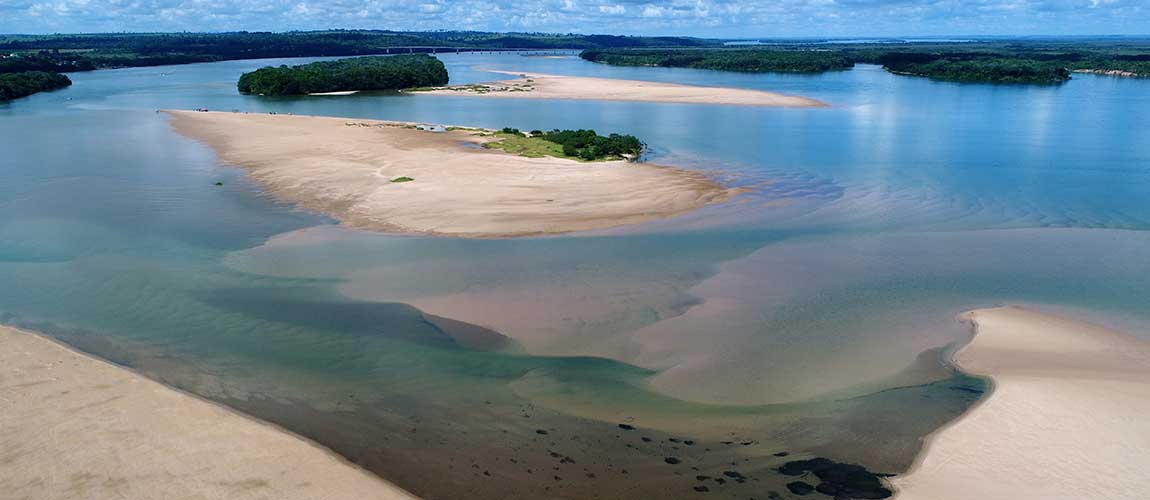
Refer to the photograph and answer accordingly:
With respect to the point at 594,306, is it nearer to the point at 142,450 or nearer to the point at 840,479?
the point at 840,479

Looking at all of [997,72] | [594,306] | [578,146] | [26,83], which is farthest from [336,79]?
Result: [997,72]

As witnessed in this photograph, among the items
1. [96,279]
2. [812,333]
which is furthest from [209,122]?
[812,333]

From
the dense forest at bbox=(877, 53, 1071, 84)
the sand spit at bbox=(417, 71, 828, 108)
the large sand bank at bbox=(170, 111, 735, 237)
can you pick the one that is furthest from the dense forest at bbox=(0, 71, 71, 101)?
the dense forest at bbox=(877, 53, 1071, 84)

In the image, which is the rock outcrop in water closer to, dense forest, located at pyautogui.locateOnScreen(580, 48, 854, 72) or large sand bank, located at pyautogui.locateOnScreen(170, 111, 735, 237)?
large sand bank, located at pyautogui.locateOnScreen(170, 111, 735, 237)

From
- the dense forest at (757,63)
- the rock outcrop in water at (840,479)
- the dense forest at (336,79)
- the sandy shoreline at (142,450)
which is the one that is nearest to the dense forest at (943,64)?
the dense forest at (757,63)

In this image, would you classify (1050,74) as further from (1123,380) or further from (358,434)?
(358,434)

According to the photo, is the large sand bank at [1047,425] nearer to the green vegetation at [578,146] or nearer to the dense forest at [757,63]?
the green vegetation at [578,146]
